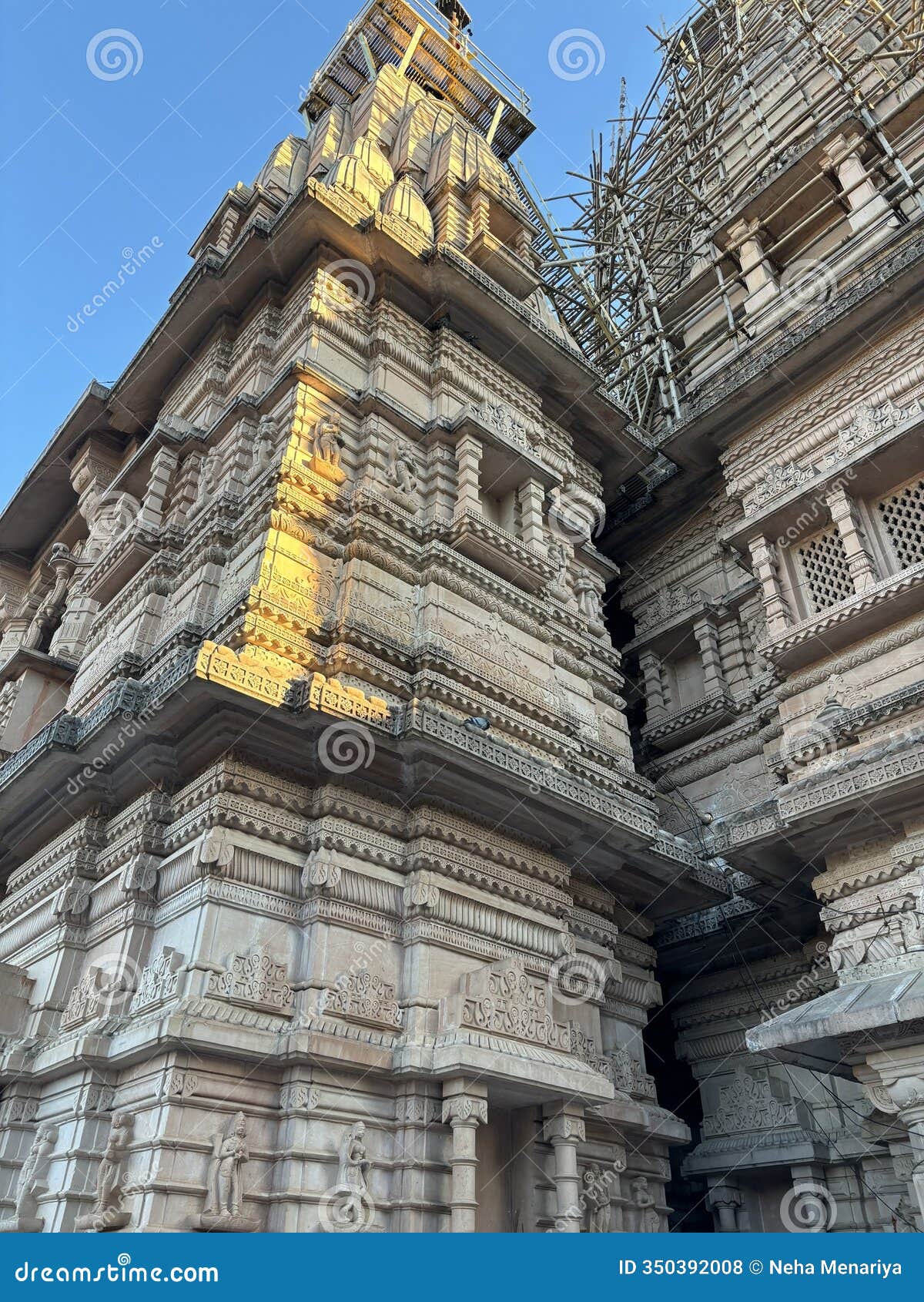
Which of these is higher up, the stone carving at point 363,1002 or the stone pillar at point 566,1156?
the stone carving at point 363,1002

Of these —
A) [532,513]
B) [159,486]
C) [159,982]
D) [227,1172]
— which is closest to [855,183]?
[532,513]

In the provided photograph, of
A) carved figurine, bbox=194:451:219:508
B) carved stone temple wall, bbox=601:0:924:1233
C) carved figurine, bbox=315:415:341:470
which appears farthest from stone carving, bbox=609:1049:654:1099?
carved figurine, bbox=194:451:219:508

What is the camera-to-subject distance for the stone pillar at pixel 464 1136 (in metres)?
8.69

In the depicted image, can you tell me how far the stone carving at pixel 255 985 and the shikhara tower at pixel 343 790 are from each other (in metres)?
0.03

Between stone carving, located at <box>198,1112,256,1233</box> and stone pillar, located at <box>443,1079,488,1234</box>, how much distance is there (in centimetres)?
193

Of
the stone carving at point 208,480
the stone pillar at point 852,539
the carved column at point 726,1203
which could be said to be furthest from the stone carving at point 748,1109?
the stone carving at point 208,480

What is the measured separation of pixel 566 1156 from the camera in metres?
9.93

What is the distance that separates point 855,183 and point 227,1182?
65.5 feet

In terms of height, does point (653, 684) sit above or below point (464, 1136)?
above

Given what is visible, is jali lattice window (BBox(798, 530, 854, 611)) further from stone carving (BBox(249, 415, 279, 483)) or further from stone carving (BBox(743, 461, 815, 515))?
stone carving (BBox(249, 415, 279, 483))

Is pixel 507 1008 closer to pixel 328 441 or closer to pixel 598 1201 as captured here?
pixel 598 1201

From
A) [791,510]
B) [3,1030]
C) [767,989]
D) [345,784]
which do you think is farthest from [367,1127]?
[791,510]

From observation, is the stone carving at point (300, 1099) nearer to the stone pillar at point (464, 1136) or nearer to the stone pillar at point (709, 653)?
the stone pillar at point (464, 1136)

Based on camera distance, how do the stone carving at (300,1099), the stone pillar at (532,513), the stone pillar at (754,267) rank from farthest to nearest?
the stone pillar at (754,267) → the stone pillar at (532,513) → the stone carving at (300,1099)
